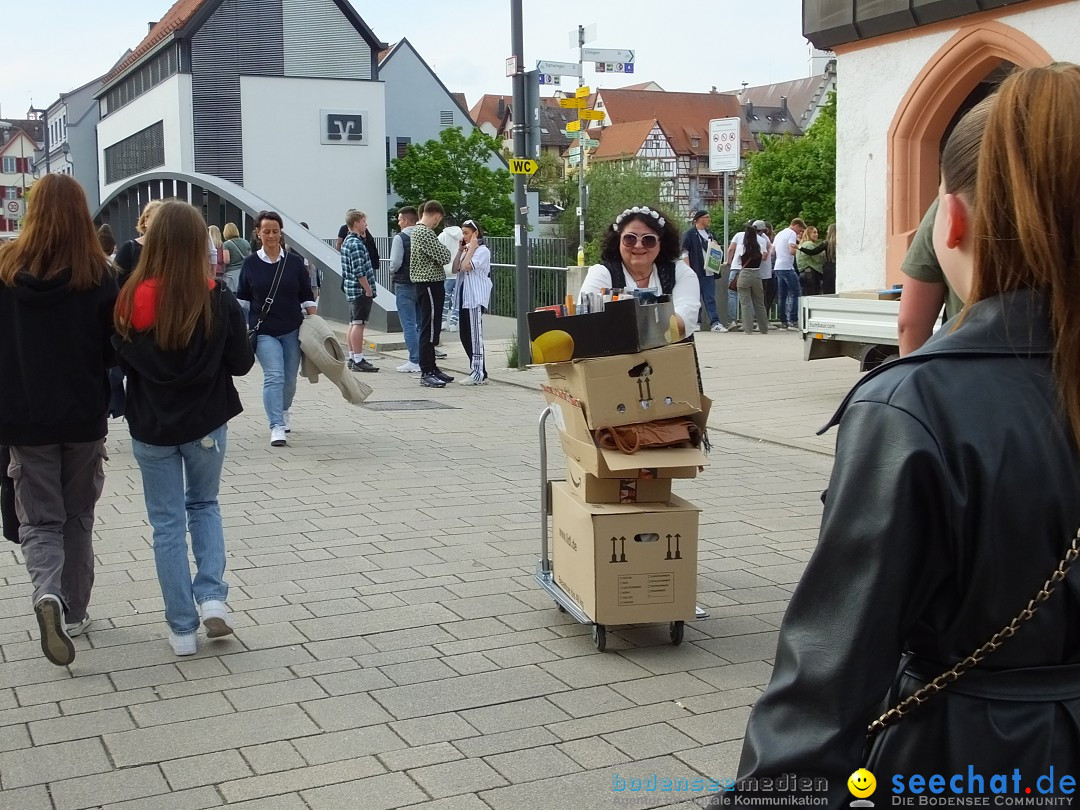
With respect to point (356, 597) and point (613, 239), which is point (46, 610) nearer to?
point (356, 597)

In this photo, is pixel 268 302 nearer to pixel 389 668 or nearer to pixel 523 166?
pixel 523 166

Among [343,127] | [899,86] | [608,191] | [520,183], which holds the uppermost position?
[343,127]

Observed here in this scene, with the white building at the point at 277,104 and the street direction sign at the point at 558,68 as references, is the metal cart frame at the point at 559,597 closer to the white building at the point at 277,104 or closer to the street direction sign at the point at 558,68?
the street direction sign at the point at 558,68

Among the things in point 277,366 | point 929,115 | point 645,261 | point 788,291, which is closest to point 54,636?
point 645,261

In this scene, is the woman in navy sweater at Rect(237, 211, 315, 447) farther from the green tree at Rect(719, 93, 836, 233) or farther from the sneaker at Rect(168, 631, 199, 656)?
the green tree at Rect(719, 93, 836, 233)

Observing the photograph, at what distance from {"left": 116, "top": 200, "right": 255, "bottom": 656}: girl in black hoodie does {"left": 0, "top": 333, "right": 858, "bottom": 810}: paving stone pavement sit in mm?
298

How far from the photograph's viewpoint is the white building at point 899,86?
12414 mm

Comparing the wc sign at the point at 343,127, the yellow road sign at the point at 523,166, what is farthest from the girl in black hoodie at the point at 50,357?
the wc sign at the point at 343,127

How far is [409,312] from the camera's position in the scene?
14.6 m

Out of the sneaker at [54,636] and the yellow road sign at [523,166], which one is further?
the yellow road sign at [523,166]

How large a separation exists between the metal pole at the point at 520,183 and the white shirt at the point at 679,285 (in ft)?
29.0

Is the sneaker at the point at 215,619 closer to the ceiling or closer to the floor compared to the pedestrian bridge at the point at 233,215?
closer to the floor

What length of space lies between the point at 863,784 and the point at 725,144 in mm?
21440

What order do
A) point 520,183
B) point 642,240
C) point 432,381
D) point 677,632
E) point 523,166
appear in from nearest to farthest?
1. point 677,632
2. point 642,240
3. point 432,381
4. point 523,166
5. point 520,183
